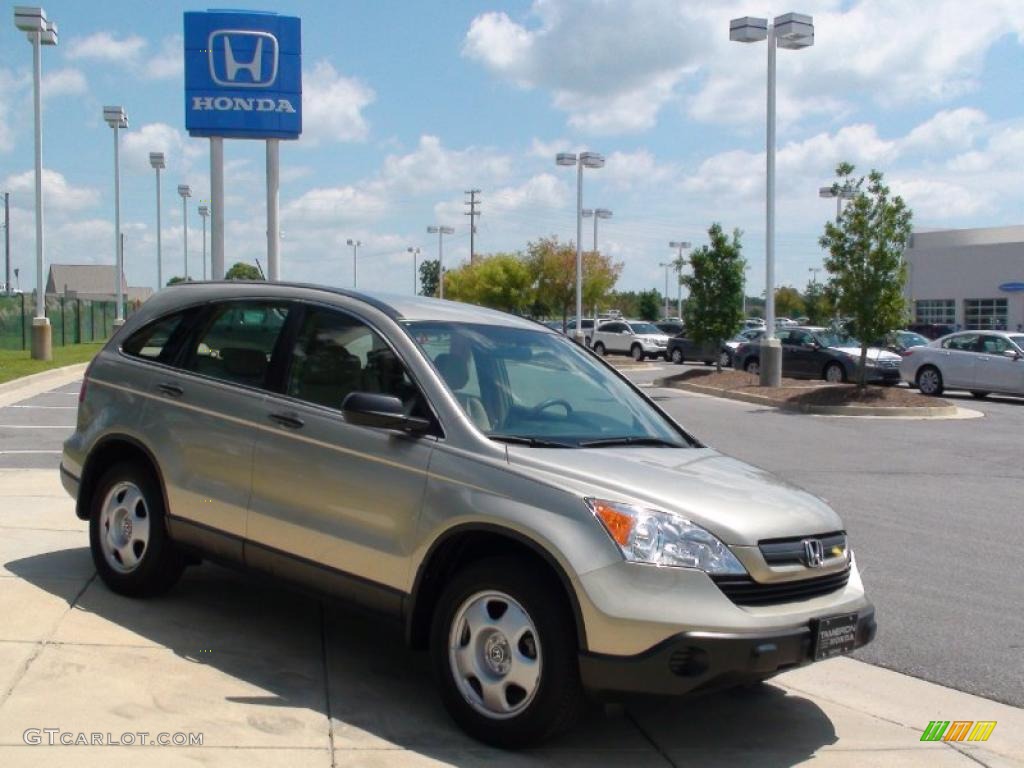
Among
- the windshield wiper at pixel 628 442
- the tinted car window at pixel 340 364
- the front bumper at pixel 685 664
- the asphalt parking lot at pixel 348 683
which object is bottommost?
the asphalt parking lot at pixel 348 683

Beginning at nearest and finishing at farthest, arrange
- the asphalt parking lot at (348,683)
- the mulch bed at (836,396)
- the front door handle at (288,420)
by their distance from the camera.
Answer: the asphalt parking lot at (348,683), the front door handle at (288,420), the mulch bed at (836,396)

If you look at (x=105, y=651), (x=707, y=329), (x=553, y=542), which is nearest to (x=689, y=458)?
(x=553, y=542)

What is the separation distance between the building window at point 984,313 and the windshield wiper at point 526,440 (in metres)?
62.4

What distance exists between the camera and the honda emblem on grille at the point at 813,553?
4.73 metres

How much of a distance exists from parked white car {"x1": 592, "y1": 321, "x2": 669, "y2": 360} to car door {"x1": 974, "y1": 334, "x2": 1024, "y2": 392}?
20651mm

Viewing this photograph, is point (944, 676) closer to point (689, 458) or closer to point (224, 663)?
point (689, 458)

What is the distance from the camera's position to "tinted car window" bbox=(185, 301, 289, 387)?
602 centimetres

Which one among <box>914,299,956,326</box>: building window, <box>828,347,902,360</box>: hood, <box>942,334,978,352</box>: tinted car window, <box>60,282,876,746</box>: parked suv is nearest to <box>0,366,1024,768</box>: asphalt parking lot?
<box>60,282,876,746</box>: parked suv

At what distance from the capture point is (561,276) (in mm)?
67125

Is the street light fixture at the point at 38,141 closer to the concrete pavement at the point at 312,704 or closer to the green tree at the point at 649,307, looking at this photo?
the concrete pavement at the point at 312,704

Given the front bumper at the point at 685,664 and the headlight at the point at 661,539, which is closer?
the front bumper at the point at 685,664

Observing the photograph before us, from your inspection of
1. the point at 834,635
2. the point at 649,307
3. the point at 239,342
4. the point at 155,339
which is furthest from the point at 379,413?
the point at 649,307

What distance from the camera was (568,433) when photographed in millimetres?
5324

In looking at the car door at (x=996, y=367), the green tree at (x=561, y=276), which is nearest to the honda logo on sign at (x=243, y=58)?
the car door at (x=996, y=367)
